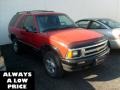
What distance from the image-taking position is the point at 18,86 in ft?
14.4

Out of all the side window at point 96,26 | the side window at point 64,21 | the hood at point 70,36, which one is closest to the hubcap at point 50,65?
the hood at point 70,36

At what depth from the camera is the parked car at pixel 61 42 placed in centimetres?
637

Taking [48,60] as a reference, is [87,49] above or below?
above

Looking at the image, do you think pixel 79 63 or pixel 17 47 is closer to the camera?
pixel 79 63

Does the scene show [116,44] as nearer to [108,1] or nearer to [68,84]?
[68,84]

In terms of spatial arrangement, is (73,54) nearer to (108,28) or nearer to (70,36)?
(70,36)

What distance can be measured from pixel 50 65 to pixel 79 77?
92cm

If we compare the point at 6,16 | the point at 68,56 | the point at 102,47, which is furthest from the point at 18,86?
the point at 6,16

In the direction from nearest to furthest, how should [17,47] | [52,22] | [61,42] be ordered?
[61,42] < [52,22] < [17,47]

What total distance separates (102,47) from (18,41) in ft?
11.6

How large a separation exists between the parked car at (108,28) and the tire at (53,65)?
3.02 meters

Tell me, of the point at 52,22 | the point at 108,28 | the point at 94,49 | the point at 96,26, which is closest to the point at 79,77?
the point at 94,49

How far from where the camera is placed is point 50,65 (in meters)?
6.96

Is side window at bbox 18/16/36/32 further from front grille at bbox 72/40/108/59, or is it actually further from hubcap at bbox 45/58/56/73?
front grille at bbox 72/40/108/59
